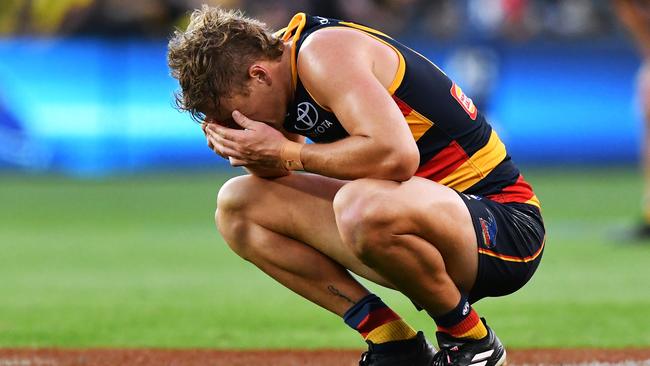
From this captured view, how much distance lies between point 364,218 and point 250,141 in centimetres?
58

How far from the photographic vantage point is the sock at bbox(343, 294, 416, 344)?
493cm

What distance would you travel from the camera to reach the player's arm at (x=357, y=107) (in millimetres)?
4402

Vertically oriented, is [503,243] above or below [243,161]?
below

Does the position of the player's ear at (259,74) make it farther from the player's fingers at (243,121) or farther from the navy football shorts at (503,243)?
the navy football shorts at (503,243)

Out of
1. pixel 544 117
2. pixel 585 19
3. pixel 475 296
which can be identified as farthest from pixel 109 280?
pixel 585 19

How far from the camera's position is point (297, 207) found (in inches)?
200

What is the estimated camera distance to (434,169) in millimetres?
4887

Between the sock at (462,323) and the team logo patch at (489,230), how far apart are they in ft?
0.79

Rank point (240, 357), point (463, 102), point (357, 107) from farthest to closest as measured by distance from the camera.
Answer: point (240, 357) → point (463, 102) → point (357, 107)

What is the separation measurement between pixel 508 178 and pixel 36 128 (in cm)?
1237

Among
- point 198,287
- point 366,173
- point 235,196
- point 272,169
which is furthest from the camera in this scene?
point 198,287

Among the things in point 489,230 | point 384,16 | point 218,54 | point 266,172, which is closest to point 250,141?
point 218,54

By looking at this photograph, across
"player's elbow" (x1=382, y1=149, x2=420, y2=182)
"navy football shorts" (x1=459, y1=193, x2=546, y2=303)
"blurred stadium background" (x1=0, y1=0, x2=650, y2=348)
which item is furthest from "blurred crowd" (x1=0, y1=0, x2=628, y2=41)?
"player's elbow" (x1=382, y1=149, x2=420, y2=182)

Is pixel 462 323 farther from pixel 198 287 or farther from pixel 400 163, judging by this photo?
pixel 198 287
